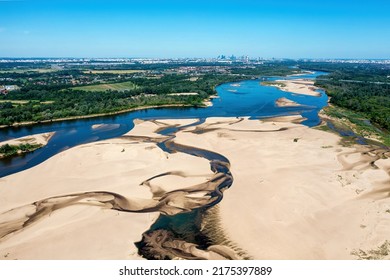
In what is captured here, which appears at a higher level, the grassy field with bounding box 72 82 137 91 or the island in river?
the grassy field with bounding box 72 82 137 91

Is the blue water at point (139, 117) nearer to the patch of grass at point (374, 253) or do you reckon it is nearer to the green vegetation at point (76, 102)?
the green vegetation at point (76, 102)

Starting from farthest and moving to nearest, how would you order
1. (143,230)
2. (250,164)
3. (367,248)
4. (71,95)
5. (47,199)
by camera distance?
1. (71,95)
2. (250,164)
3. (47,199)
4. (143,230)
5. (367,248)

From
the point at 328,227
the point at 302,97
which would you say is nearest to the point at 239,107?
the point at 302,97

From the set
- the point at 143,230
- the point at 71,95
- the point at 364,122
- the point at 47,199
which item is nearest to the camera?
the point at 143,230

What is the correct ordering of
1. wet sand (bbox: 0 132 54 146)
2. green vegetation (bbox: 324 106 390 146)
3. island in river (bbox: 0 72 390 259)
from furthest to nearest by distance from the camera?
green vegetation (bbox: 324 106 390 146) < wet sand (bbox: 0 132 54 146) < island in river (bbox: 0 72 390 259)

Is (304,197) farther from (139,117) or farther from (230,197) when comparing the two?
(139,117)

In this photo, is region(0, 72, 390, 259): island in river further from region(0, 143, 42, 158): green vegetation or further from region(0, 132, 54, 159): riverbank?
region(0, 132, 54, 159): riverbank

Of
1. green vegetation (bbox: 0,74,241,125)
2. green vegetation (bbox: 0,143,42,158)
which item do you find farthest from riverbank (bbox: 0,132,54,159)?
green vegetation (bbox: 0,74,241,125)

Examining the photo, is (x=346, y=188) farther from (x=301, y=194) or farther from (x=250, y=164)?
(x=250, y=164)
